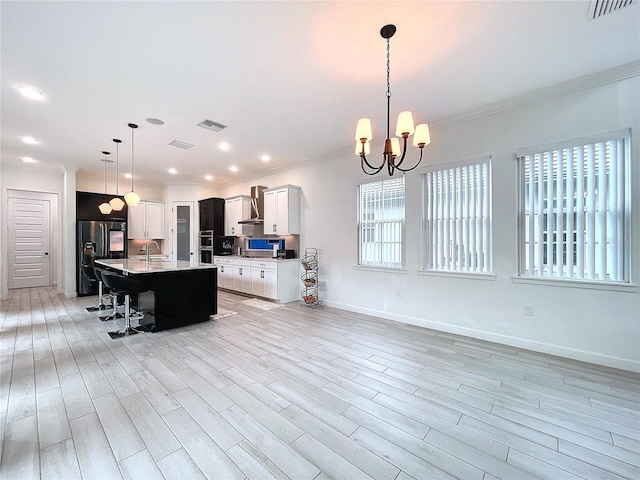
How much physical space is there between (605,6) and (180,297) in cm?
522

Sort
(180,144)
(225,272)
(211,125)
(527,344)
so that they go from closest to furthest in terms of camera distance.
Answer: (527,344) < (211,125) < (180,144) < (225,272)

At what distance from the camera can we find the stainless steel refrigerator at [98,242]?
6.07 meters

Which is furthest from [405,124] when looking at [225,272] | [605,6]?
[225,272]

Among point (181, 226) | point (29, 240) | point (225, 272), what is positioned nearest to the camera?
point (29, 240)

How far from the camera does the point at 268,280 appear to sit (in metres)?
5.55

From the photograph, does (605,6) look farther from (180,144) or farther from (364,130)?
(180,144)

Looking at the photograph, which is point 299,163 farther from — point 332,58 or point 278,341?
point 278,341

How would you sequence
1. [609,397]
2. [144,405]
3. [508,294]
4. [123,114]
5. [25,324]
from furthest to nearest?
[25,324] → [123,114] → [508,294] → [609,397] → [144,405]

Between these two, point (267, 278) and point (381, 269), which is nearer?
point (381, 269)

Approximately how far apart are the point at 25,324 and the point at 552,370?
670 centimetres

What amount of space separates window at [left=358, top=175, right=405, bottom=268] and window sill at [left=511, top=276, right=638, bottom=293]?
1573 mm

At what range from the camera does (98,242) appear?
20.8 ft

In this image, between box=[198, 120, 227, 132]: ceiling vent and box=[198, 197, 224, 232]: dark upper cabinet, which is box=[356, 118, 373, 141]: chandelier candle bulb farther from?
box=[198, 197, 224, 232]: dark upper cabinet

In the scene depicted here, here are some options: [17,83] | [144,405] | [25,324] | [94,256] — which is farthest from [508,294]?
[94,256]
